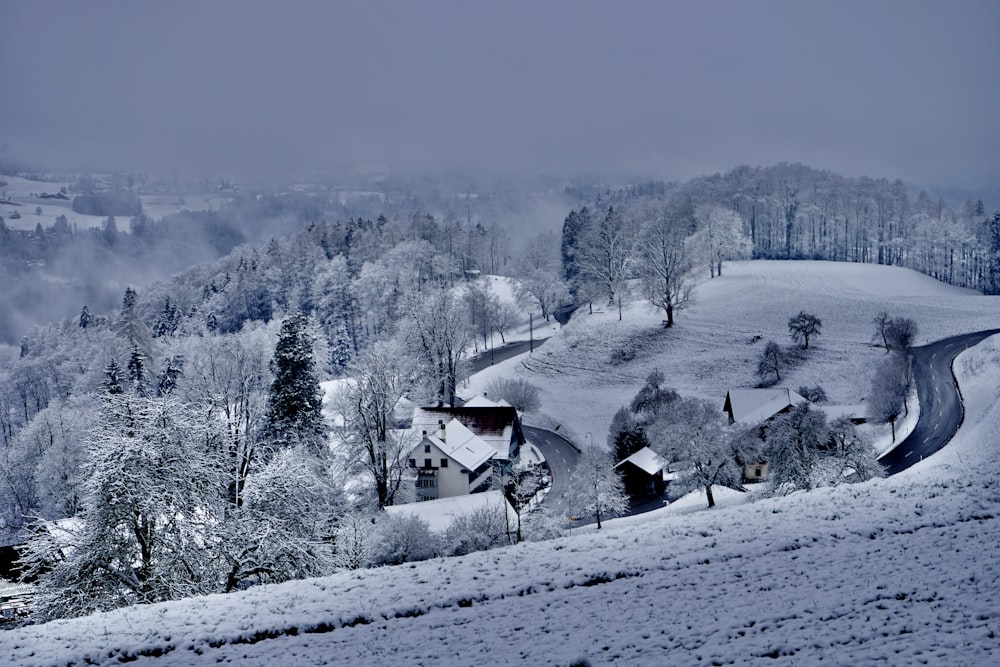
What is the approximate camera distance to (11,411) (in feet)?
227

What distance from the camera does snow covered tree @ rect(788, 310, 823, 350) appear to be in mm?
49906

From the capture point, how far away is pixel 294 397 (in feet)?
99.4

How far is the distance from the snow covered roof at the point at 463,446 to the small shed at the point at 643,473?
809 cm

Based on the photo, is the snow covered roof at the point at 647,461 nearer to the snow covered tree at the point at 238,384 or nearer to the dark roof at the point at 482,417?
the dark roof at the point at 482,417

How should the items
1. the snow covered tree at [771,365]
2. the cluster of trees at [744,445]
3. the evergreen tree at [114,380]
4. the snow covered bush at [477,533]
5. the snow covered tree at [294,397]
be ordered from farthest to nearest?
the snow covered tree at [771,365] → the evergreen tree at [114,380] → the snow covered tree at [294,397] → the cluster of trees at [744,445] → the snow covered bush at [477,533]

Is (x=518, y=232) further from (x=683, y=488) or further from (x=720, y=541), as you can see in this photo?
(x=720, y=541)

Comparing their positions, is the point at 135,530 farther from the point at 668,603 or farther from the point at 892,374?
the point at 892,374

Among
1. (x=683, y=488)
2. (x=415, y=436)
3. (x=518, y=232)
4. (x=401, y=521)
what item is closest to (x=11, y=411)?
(x=415, y=436)

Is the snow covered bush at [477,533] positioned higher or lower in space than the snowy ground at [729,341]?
lower

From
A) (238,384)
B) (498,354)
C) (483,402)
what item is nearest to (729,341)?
(483,402)

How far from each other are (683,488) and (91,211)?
133514 mm

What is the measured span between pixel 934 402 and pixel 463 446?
28908 millimetres

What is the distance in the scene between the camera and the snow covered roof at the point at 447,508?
2730cm

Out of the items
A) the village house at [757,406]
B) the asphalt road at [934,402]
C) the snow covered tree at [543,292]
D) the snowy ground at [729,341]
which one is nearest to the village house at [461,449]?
the snowy ground at [729,341]
